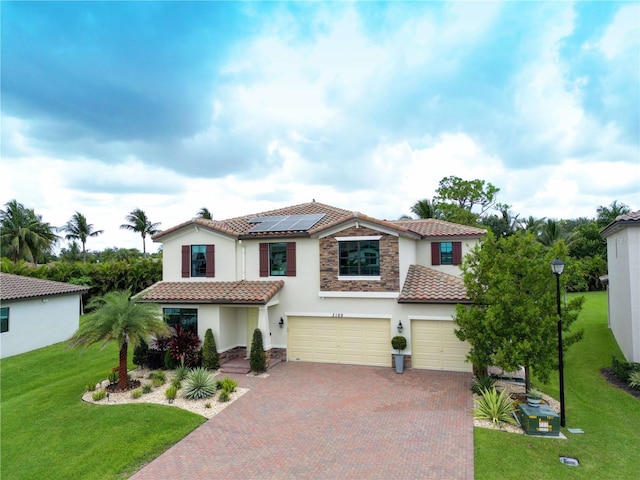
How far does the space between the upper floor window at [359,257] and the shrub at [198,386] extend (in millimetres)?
7267

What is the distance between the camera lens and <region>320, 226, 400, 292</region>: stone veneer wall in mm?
16531

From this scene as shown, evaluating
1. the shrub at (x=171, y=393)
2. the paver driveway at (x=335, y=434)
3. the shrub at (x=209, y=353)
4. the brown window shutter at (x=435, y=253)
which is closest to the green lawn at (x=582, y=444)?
the paver driveway at (x=335, y=434)

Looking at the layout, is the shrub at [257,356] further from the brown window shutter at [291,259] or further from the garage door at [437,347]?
the garage door at [437,347]

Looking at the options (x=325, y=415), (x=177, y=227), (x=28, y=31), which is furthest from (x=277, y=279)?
(x=28, y=31)

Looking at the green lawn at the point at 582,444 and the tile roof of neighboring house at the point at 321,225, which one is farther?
the tile roof of neighboring house at the point at 321,225

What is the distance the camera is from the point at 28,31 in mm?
13039

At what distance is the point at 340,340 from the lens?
1750 cm

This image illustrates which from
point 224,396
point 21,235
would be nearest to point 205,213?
point 21,235

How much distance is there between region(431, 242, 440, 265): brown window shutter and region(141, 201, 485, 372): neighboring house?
0.18 feet

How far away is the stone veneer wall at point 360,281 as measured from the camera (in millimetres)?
16531

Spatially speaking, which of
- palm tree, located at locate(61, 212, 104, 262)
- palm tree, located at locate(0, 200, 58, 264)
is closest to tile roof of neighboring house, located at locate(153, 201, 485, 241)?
palm tree, located at locate(0, 200, 58, 264)

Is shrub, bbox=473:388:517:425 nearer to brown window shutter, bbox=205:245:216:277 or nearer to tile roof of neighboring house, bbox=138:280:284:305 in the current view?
tile roof of neighboring house, bbox=138:280:284:305

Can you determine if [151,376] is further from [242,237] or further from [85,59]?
[85,59]

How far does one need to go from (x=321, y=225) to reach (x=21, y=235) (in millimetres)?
40639
